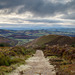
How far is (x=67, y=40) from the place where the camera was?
140 m

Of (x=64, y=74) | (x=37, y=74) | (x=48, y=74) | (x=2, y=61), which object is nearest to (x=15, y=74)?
(x=37, y=74)

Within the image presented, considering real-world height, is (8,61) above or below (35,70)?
below

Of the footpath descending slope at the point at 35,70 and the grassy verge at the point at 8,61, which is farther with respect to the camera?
the grassy verge at the point at 8,61

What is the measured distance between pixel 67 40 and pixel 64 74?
126546 mm

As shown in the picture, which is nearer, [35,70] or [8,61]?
[35,70]

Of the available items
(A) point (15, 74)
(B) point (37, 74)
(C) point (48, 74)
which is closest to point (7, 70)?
(A) point (15, 74)

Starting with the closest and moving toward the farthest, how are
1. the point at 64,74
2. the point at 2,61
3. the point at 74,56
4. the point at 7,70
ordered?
1. the point at 64,74
2. the point at 7,70
3. the point at 2,61
4. the point at 74,56

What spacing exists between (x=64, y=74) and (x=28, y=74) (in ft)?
14.3

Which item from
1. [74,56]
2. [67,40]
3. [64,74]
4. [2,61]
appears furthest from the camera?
[67,40]

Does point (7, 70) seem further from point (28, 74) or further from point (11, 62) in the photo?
point (11, 62)

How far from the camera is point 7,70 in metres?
19.2

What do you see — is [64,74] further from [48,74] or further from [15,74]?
[15,74]

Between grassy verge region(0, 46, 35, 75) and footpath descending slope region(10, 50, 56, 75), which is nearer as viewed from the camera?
footpath descending slope region(10, 50, 56, 75)

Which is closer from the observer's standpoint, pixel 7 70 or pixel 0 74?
pixel 0 74
